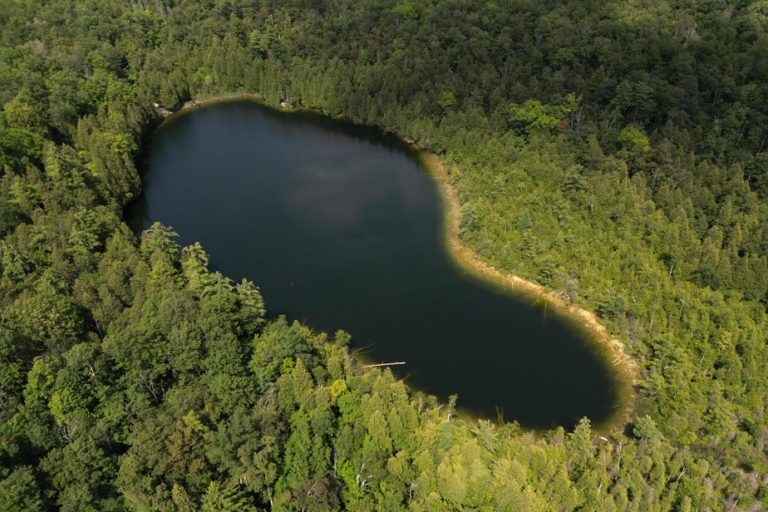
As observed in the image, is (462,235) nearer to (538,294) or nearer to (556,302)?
(538,294)

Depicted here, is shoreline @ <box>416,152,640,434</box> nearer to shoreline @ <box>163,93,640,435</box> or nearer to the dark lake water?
shoreline @ <box>163,93,640,435</box>

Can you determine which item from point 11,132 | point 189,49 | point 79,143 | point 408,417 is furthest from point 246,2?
point 408,417

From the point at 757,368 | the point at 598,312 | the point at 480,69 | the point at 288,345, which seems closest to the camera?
the point at 288,345

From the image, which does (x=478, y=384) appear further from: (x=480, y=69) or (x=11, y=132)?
(x=11, y=132)

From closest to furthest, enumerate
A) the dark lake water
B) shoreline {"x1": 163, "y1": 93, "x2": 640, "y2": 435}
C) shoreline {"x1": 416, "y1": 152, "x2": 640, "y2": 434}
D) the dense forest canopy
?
the dense forest canopy
shoreline {"x1": 416, "y1": 152, "x2": 640, "y2": 434}
shoreline {"x1": 163, "y1": 93, "x2": 640, "y2": 435}
the dark lake water

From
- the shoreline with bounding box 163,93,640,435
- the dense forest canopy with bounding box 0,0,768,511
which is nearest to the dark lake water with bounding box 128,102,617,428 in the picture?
the shoreline with bounding box 163,93,640,435
